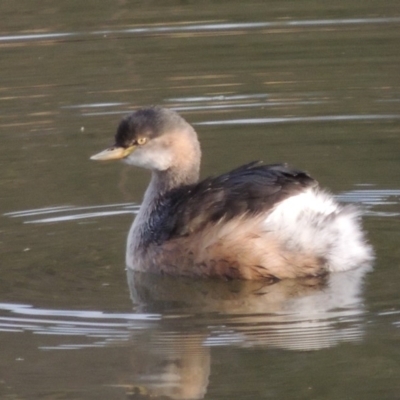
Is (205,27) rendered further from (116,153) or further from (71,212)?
(116,153)

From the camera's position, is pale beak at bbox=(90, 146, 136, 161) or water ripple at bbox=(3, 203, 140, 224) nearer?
pale beak at bbox=(90, 146, 136, 161)

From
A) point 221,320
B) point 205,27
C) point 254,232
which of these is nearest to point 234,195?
point 254,232

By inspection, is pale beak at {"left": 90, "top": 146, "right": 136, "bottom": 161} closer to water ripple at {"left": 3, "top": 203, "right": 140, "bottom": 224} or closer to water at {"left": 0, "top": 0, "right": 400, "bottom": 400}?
water at {"left": 0, "top": 0, "right": 400, "bottom": 400}

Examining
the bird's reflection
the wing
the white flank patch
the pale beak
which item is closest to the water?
the bird's reflection

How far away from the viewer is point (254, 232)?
6.56 m

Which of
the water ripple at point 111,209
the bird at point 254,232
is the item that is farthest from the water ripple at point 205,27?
the bird at point 254,232

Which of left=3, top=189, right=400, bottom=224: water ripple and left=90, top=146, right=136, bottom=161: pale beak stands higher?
left=90, top=146, right=136, bottom=161: pale beak

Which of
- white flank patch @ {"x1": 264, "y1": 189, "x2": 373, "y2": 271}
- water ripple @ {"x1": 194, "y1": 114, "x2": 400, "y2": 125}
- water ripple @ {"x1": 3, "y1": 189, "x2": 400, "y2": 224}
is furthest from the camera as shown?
water ripple @ {"x1": 194, "y1": 114, "x2": 400, "y2": 125}

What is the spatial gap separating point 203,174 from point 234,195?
2070 mm

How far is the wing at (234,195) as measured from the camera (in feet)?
21.6

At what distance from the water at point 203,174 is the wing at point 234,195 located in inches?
13.4

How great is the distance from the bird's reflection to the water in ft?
0.04

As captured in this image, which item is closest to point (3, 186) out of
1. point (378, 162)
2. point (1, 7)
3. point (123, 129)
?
point (123, 129)

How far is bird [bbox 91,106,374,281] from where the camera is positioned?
6.57 meters
